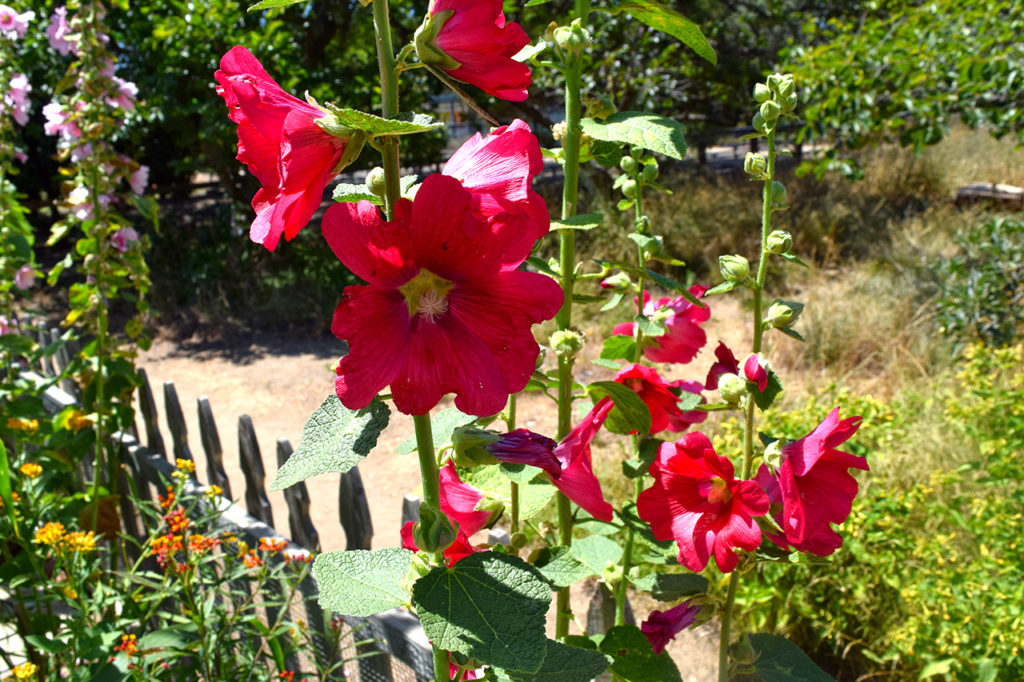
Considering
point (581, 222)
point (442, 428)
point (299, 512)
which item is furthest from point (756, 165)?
point (299, 512)

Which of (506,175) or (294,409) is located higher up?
(506,175)

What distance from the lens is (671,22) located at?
2.94ft

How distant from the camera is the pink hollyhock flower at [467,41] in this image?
64 cm

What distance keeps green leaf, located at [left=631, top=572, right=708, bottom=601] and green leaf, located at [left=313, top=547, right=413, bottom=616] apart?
0.40m

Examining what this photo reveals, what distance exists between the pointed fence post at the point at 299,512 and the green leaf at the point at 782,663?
5.10 feet

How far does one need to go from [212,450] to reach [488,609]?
235 cm

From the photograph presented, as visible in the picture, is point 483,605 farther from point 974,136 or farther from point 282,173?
point 974,136

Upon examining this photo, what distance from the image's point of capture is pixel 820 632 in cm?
238

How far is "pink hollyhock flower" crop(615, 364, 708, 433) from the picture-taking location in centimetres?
101

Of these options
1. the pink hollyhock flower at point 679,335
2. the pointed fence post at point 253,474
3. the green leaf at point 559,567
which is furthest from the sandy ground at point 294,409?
the green leaf at point 559,567

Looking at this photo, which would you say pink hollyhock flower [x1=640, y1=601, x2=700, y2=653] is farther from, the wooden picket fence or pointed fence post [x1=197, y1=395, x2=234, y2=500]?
pointed fence post [x1=197, y1=395, x2=234, y2=500]

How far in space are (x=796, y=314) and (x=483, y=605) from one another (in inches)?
21.6

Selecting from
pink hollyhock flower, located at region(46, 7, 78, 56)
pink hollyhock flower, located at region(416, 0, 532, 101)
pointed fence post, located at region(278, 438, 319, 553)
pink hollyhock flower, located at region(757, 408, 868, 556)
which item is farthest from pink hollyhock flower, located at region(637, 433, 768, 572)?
pink hollyhock flower, located at region(46, 7, 78, 56)

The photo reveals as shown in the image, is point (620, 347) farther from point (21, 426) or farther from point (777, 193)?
point (21, 426)
